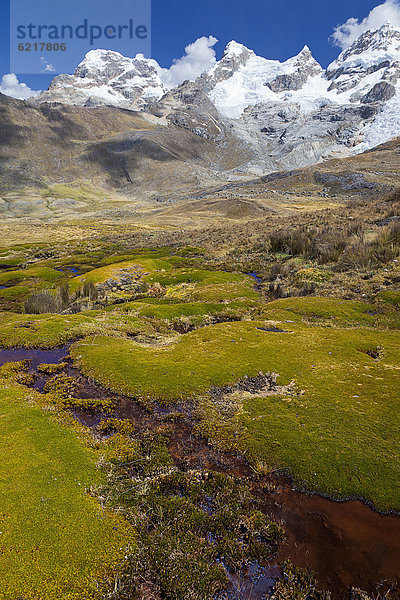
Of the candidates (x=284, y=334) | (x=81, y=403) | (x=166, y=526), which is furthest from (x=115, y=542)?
(x=284, y=334)

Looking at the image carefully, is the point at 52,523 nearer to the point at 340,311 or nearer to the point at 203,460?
the point at 203,460

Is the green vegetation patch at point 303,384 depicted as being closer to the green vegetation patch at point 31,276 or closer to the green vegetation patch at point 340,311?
the green vegetation patch at point 340,311

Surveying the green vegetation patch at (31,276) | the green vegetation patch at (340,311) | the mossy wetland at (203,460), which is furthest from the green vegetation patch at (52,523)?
the green vegetation patch at (31,276)

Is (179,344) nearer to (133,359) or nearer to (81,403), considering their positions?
(133,359)

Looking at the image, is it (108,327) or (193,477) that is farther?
(108,327)

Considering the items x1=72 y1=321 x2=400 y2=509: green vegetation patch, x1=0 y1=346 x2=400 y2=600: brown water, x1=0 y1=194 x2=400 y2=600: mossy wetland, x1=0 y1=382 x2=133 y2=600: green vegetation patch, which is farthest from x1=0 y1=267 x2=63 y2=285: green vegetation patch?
x1=0 y1=346 x2=400 y2=600: brown water

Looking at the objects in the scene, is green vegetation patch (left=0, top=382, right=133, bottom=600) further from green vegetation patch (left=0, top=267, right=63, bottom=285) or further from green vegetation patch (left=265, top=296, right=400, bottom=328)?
green vegetation patch (left=0, top=267, right=63, bottom=285)

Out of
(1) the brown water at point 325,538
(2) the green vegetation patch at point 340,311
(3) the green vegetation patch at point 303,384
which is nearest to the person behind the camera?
(1) the brown water at point 325,538
